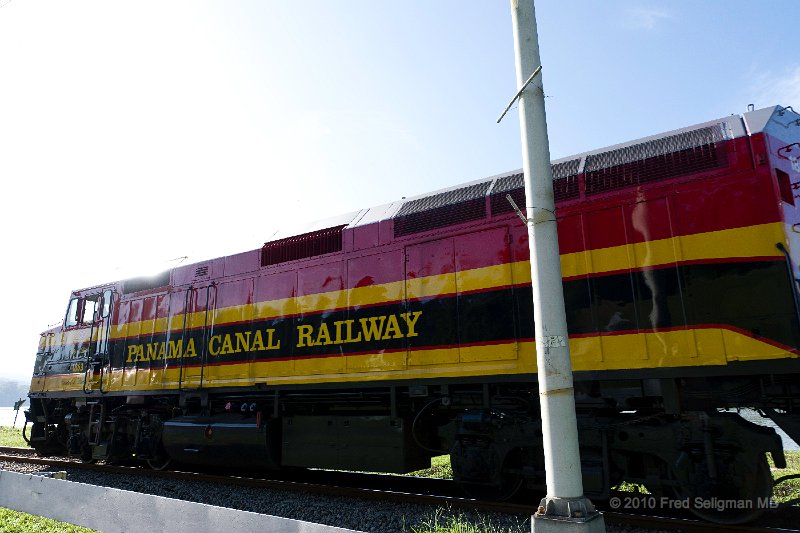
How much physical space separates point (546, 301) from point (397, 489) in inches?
237

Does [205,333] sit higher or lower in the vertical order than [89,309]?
lower

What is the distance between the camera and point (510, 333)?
6.60 metres

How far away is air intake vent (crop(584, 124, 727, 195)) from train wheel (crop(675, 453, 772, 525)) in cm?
304

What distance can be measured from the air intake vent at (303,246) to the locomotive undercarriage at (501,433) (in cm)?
229

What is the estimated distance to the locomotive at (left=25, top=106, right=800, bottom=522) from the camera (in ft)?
17.3

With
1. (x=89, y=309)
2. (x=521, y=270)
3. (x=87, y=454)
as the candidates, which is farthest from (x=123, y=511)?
(x=89, y=309)

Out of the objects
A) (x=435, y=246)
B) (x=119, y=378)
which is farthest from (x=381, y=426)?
(x=119, y=378)

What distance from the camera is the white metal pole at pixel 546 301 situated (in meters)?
3.33

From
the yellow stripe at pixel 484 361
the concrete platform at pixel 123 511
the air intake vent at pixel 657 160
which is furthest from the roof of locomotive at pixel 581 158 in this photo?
Result: the concrete platform at pixel 123 511

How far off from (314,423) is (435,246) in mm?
3359

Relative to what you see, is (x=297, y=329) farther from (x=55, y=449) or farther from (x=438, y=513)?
(x=55, y=449)

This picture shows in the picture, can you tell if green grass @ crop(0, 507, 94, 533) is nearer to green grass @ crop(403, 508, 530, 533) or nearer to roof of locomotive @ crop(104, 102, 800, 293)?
green grass @ crop(403, 508, 530, 533)

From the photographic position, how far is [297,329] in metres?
8.62

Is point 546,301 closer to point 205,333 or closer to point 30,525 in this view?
point 30,525
